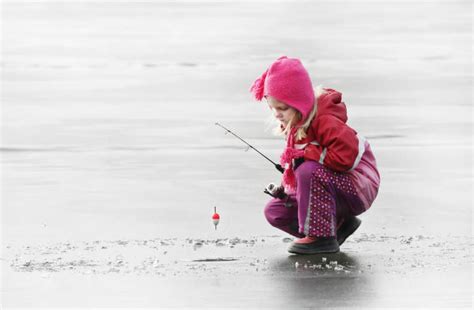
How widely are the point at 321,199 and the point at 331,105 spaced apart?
0.52m

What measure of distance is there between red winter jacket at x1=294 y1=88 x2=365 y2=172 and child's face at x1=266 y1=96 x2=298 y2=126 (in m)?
0.12

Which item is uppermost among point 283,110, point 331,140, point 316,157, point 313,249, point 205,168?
point 283,110

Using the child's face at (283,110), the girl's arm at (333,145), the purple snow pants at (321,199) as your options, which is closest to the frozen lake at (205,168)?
the purple snow pants at (321,199)

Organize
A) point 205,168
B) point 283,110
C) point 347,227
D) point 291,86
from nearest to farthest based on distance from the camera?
point 291,86
point 283,110
point 347,227
point 205,168

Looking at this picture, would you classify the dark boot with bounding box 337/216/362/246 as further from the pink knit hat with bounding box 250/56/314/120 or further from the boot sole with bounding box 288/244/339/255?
the pink knit hat with bounding box 250/56/314/120

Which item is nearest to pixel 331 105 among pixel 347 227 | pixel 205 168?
pixel 347 227

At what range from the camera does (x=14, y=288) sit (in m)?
7.29

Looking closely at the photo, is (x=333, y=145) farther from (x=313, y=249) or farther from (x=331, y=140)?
(x=313, y=249)

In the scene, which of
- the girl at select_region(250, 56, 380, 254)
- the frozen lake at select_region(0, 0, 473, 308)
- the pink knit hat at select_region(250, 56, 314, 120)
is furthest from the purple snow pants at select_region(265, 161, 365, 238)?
the pink knit hat at select_region(250, 56, 314, 120)

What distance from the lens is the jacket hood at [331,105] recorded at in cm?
795

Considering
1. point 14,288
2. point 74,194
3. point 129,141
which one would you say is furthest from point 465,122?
point 14,288

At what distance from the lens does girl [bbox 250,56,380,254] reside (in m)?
7.87

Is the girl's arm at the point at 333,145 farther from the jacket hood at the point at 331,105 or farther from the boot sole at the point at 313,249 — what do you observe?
the boot sole at the point at 313,249

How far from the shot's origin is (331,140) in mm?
7852
